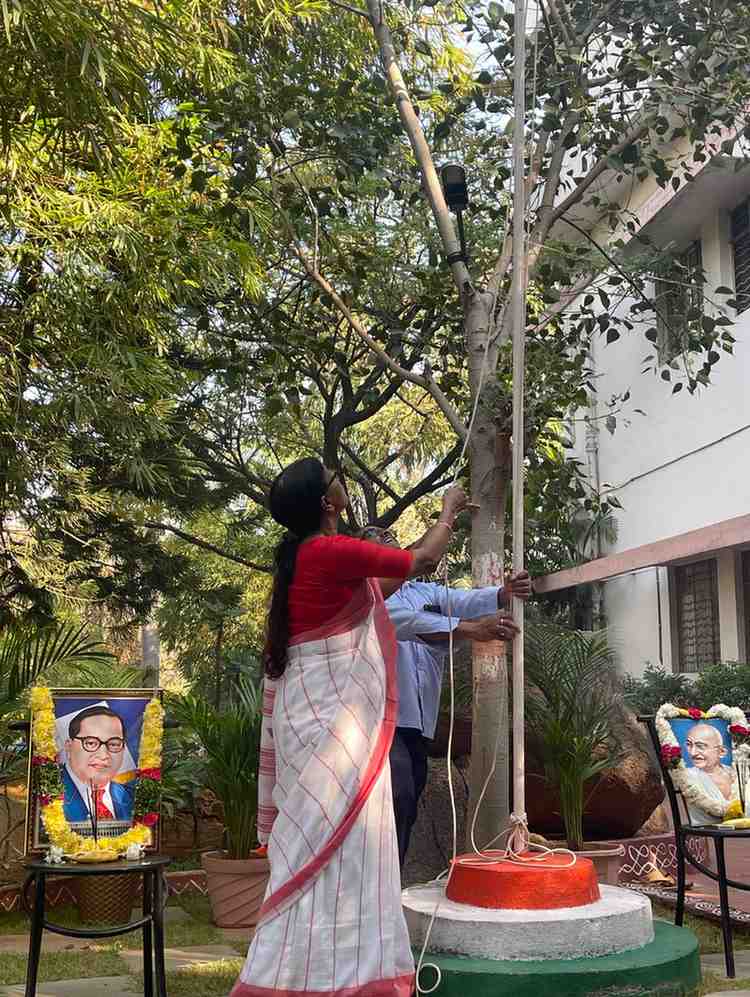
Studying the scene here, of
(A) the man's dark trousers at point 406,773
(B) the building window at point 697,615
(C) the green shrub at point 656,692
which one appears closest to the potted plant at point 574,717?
(A) the man's dark trousers at point 406,773

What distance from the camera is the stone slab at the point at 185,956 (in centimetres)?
480

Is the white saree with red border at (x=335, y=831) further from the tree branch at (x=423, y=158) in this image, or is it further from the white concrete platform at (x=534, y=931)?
the tree branch at (x=423, y=158)

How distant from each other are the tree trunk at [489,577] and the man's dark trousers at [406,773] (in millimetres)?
340

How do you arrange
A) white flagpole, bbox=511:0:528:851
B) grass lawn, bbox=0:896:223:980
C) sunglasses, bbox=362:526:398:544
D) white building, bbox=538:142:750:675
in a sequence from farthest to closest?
white building, bbox=538:142:750:675, grass lawn, bbox=0:896:223:980, sunglasses, bbox=362:526:398:544, white flagpole, bbox=511:0:528:851

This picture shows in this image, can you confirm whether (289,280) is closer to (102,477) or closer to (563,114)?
(102,477)

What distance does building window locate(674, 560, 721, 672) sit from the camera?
44.5 feet

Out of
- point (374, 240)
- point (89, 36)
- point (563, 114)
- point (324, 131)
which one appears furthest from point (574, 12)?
point (374, 240)

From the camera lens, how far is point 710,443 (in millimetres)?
13219

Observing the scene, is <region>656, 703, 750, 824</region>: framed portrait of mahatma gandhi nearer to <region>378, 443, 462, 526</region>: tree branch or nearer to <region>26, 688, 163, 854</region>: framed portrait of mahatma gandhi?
<region>26, 688, 163, 854</region>: framed portrait of mahatma gandhi

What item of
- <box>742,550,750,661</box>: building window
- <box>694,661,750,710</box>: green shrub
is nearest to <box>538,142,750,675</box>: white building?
<box>742,550,750,661</box>: building window

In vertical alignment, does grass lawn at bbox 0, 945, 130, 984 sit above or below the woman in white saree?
below

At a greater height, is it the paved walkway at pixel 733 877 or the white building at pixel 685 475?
the white building at pixel 685 475

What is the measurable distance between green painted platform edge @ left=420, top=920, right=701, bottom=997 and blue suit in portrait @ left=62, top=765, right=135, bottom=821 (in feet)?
4.30

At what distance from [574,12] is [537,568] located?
11310 millimetres
